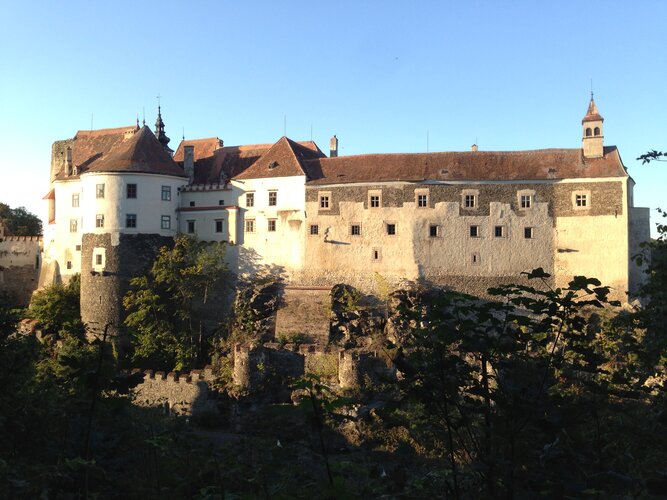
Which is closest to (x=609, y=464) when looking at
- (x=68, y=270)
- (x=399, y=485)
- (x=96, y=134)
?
(x=399, y=485)

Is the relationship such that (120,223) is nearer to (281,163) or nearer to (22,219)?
(281,163)

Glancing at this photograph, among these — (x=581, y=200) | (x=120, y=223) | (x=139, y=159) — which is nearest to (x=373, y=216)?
(x=581, y=200)

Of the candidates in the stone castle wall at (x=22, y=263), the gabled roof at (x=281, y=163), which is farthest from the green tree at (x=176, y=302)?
the stone castle wall at (x=22, y=263)

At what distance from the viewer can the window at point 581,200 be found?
3794 cm

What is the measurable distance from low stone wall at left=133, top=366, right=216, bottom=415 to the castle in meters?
6.77

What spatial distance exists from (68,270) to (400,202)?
71.5 ft

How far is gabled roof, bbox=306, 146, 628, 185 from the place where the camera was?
38.6m

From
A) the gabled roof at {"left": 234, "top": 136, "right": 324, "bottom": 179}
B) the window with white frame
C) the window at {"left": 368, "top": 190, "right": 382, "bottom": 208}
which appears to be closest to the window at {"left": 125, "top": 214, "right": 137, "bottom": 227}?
the gabled roof at {"left": 234, "top": 136, "right": 324, "bottom": 179}

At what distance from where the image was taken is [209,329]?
132 ft

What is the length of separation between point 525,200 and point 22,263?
34006mm

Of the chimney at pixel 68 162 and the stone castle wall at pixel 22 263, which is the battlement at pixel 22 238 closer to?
the stone castle wall at pixel 22 263

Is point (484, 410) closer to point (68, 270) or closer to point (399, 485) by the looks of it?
point (399, 485)

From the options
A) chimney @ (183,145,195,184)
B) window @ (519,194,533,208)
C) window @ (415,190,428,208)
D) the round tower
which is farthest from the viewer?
chimney @ (183,145,195,184)

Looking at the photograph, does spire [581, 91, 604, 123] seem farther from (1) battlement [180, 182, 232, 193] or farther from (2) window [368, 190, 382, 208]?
(1) battlement [180, 182, 232, 193]
